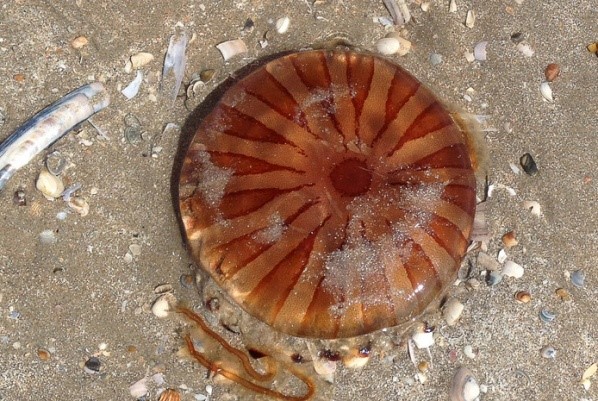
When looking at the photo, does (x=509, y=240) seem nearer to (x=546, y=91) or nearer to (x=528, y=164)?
(x=528, y=164)

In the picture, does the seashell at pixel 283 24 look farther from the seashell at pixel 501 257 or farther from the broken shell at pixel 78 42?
the seashell at pixel 501 257

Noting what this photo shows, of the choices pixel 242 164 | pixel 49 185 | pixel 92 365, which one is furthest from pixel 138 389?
pixel 242 164

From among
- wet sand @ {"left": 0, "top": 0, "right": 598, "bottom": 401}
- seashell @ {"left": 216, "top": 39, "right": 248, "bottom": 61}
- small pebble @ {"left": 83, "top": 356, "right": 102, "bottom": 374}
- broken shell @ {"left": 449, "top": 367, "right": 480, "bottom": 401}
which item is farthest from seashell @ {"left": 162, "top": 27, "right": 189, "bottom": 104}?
broken shell @ {"left": 449, "top": 367, "right": 480, "bottom": 401}

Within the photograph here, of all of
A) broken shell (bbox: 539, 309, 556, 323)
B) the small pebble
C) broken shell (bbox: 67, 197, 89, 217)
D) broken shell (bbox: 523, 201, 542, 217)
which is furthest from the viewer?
broken shell (bbox: 523, 201, 542, 217)

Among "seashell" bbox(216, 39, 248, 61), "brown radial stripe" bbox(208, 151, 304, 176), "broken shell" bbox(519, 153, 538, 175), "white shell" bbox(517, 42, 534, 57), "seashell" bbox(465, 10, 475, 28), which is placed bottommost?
"broken shell" bbox(519, 153, 538, 175)

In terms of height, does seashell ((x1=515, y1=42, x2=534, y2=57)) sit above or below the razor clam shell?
below

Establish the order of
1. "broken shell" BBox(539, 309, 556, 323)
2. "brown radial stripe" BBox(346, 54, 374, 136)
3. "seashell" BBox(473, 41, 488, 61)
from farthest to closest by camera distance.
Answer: "seashell" BBox(473, 41, 488, 61), "broken shell" BBox(539, 309, 556, 323), "brown radial stripe" BBox(346, 54, 374, 136)

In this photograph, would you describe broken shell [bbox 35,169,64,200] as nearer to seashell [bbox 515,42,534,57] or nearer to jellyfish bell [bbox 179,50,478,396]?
jellyfish bell [bbox 179,50,478,396]
